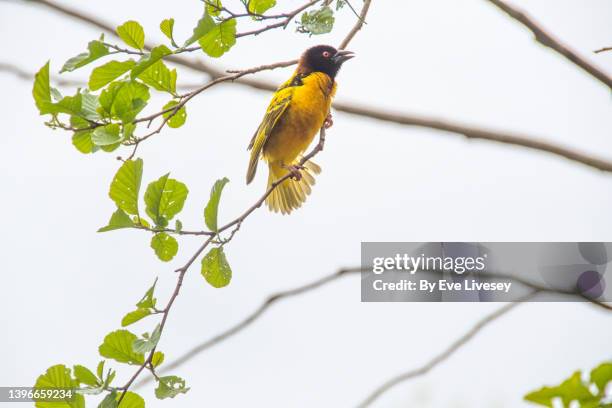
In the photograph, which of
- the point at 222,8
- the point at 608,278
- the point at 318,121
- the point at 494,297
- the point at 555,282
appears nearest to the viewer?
the point at 222,8

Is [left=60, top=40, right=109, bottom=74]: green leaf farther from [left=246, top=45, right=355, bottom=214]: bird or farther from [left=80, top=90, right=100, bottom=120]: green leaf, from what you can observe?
[left=246, top=45, right=355, bottom=214]: bird

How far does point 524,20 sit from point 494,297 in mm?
1384

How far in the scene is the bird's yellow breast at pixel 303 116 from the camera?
15.1 feet

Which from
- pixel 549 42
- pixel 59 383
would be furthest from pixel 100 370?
pixel 549 42

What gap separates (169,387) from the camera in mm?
2566

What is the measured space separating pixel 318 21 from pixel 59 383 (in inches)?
56.6

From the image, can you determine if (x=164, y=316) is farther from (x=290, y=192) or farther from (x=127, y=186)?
(x=290, y=192)

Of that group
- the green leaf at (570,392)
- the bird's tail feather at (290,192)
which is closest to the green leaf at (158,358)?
the green leaf at (570,392)

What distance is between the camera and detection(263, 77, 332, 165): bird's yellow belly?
4602 mm

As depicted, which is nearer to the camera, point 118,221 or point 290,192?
point 118,221

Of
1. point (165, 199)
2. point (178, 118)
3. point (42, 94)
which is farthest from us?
point (178, 118)

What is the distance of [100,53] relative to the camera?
235cm

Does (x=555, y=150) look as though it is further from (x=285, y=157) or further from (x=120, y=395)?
(x=285, y=157)

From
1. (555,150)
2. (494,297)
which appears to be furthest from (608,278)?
(555,150)
